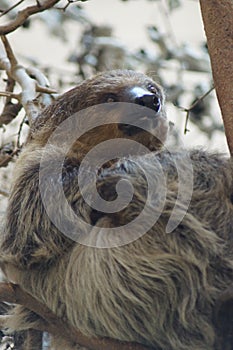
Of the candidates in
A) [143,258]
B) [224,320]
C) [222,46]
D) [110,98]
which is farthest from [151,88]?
[224,320]

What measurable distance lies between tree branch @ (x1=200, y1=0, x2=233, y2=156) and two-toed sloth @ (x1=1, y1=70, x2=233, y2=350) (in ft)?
0.72

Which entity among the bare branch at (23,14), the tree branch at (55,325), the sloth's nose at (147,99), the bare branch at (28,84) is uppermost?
the bare branch at (23,14)

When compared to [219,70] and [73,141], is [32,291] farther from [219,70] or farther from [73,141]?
[219,70]

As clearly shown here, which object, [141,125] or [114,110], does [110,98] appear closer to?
[114,110]

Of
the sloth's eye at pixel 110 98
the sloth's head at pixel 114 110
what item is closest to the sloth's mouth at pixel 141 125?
the sloth's head at pixel 114 110

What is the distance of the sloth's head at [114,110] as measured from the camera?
230cm

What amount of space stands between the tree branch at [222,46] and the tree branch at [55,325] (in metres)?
0.72

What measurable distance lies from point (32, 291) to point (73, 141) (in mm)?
563

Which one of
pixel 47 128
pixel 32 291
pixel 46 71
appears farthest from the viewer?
pixel 46 71

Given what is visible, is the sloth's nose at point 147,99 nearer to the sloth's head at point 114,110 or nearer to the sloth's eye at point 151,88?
the sloth's head at point 114,110

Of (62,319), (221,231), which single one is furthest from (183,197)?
(62,319)

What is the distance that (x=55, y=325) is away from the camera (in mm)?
2072

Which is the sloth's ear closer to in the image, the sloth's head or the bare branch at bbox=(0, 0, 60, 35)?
the sloth's head

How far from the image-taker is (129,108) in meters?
2.30
